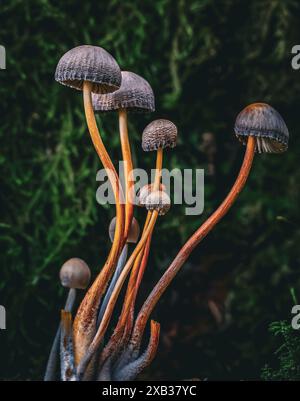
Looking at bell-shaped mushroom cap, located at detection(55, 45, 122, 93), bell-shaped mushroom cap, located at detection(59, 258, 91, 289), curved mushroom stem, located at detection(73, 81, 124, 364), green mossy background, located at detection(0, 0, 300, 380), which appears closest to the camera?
bell-shaped mushroom cap, located at detection(55, 45, 122, 93)

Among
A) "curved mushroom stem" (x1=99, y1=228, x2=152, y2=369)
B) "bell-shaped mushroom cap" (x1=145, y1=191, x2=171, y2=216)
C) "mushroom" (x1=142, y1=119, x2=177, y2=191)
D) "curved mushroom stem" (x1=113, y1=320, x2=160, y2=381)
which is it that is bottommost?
"curved mushroom stem" (x1=113, y1=320, x2=160, y2=381)

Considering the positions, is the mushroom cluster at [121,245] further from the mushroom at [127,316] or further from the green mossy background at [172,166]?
the green mossy background at [172,166]

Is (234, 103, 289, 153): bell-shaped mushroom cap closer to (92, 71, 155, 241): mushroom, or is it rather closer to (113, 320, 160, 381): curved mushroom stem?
(92, 71, 155, 241): mushroom

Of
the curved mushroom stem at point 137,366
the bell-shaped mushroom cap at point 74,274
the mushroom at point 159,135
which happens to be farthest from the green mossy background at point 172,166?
the mushroom at point 159,135

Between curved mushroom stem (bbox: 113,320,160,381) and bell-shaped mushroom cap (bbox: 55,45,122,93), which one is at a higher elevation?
bell-shaped mushroom cap (bbox: 55,45,122,93)

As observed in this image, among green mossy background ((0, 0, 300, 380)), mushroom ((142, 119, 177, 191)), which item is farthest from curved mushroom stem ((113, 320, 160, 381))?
green mossy background ((0, 0, 300, 380))

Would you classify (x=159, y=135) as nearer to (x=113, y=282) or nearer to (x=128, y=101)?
(x=128, y=101)
